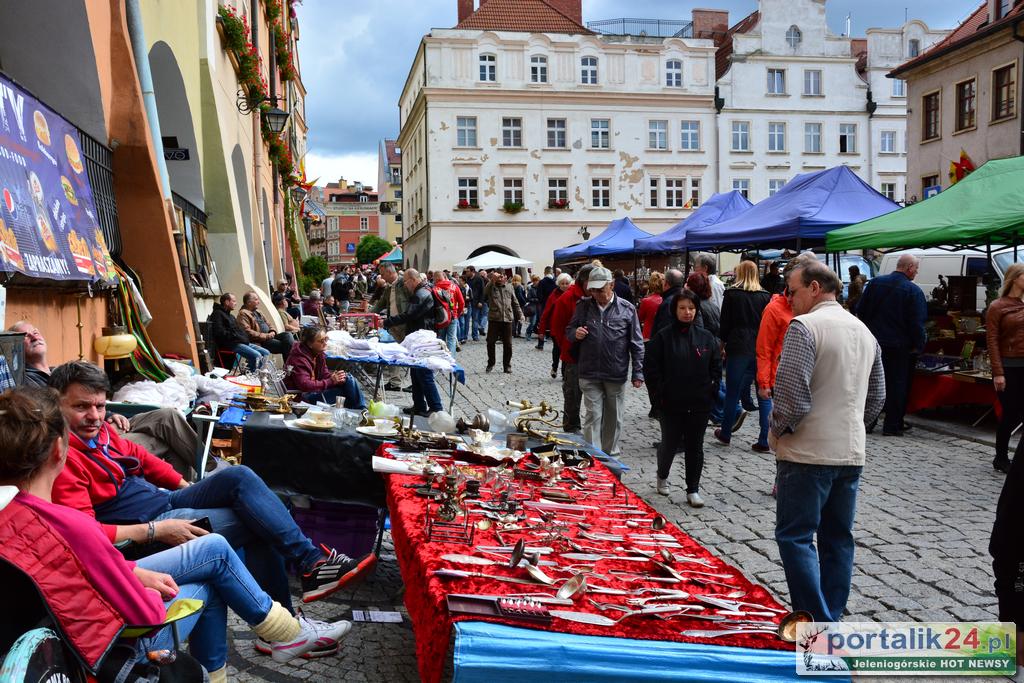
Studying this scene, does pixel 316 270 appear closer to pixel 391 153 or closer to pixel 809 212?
pixel 809 212

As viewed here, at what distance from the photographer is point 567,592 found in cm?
309

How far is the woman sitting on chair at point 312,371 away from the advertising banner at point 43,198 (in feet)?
6.30

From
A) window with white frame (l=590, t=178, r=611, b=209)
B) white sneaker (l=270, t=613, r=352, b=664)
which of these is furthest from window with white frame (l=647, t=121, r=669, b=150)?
white sneaker (l=270, t=613, r=352, b=664)

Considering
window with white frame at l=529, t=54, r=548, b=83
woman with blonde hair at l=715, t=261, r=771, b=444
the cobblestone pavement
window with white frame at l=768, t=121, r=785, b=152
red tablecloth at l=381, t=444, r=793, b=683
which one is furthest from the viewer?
window with white frame at l=768, t=121, r=785, b=152

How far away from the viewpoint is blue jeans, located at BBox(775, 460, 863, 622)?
13.8 feet

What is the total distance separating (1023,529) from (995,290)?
909 centimetres

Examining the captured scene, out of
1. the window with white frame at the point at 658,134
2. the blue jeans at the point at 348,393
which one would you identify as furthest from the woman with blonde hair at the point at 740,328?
the window with white frame at the point at 658,134

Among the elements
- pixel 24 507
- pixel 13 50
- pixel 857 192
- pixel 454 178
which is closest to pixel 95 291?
pixel 13 50

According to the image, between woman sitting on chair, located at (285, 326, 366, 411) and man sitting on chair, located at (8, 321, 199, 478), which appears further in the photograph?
woman sitting on chair, located at (285, 326, 366, 411)

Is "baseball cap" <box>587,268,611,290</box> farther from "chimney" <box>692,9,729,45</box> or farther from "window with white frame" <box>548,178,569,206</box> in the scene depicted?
"chimney" <box>692,9,729,45</box>

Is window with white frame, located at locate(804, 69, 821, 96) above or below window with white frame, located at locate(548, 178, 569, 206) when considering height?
above

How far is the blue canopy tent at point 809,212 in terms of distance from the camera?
42.3 ft

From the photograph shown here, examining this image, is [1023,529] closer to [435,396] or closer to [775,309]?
[775,309]

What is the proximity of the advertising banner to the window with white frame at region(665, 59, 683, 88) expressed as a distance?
41653 millimetres
